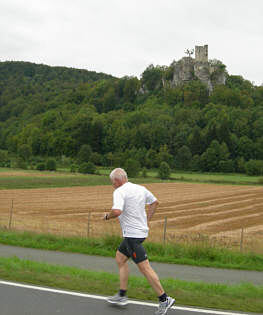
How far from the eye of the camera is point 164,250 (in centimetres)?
1148

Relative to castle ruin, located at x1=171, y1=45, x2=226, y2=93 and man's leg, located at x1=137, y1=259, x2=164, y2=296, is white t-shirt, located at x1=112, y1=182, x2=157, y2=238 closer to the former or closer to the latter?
man's leg, located at x1=137, y1=259, x2=164, y2=296

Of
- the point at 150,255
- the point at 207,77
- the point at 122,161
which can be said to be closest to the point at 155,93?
the point at 207,77

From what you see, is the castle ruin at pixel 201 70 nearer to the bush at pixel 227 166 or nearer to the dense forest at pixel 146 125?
the dense forest at pixel 146 125

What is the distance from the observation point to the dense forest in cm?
12031

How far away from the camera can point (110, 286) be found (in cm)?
703

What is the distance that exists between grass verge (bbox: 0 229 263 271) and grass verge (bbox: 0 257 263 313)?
113 inches

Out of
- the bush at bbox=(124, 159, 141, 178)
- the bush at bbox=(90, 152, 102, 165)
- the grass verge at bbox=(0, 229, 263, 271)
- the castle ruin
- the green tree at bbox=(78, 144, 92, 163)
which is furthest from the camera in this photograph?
the castle ruin

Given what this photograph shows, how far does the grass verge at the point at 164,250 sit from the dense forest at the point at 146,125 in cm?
8617

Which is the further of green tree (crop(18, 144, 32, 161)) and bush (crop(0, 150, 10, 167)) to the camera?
green tree (crop(18, 144, 32, 161))

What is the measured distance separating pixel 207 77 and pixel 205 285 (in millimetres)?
169273

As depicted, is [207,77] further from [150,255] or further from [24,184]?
[150,255]

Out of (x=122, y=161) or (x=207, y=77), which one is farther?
(x=207, y=77)

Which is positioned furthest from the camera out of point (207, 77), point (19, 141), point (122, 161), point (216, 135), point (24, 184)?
point (207, 77)

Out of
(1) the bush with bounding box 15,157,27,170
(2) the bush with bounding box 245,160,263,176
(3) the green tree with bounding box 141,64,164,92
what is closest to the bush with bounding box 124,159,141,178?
(1) the bush with bounding box 15,157,27,170
